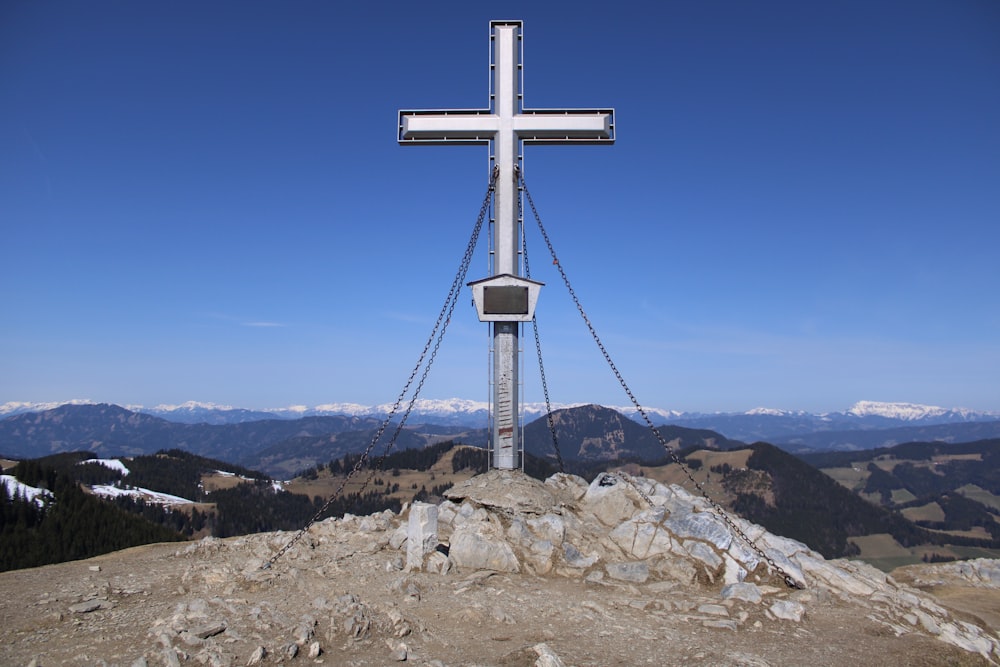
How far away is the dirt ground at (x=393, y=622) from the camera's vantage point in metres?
11.3

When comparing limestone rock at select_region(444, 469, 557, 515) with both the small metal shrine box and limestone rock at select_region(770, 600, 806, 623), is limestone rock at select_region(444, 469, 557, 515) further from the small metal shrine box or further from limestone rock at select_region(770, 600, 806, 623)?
limestone rock at select_region(770, 600, 806, 623)

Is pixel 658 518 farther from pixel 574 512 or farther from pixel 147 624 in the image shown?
pixel 147 624

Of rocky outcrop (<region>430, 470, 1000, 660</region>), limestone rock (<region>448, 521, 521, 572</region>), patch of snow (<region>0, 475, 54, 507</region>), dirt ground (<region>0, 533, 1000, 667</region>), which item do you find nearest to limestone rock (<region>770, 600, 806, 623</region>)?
rocky outcrop (<region>430, 470, 1000, 660</region>)

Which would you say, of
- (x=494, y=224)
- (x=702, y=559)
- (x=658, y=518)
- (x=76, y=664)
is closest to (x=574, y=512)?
(x=658, y=518)

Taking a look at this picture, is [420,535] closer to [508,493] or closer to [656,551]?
[508,493]

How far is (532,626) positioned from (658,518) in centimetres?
754

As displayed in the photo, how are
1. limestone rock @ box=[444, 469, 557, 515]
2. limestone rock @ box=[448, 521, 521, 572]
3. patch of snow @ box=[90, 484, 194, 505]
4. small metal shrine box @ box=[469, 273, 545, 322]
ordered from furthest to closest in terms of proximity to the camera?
patch of snow @ box=[90, 484, 194, 505] < small metal shrine box @ box=[469, 273, 545, 322] < limestone rock @ box=[444, 469, 557, 515] < limestone rock @ box=[448, 521, 521, 572]

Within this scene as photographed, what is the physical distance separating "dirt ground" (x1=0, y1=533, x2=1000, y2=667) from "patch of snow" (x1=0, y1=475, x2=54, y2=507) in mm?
101456

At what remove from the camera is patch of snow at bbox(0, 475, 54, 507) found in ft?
311

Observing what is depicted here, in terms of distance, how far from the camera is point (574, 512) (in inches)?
797

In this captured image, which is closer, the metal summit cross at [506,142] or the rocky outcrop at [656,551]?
the rocky outcrop at [656,551]

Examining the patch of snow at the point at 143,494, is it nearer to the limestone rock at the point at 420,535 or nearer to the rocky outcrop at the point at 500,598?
the rocky outcrop at the point at 500,598

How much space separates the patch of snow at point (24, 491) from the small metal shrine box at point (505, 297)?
4230 inches

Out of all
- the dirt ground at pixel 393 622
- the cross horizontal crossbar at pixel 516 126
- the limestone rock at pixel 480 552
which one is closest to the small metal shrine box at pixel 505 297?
the cross horizontal crossbar at pixel 516 126
